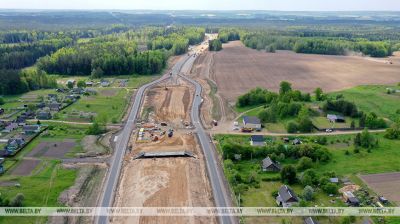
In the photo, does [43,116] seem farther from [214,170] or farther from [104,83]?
[214,170]

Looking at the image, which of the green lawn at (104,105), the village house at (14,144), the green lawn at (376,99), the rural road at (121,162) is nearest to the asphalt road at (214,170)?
the rural road at (121,162)

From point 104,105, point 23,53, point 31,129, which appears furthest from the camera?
point 23,53

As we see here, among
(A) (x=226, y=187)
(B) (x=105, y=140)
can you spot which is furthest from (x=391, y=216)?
(B) (x=105, y=140)

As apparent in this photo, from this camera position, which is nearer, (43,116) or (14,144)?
(14,144)

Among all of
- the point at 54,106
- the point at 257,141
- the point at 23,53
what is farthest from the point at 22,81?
the point at 257,141

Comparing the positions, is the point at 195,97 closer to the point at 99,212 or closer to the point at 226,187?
the point at 226,187

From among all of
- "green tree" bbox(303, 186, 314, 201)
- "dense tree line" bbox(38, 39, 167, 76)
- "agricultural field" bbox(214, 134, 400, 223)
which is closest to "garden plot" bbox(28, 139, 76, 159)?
"agricultural field" bbox(214, 134, 400, 223)

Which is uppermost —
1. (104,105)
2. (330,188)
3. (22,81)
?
→ (22,81)
